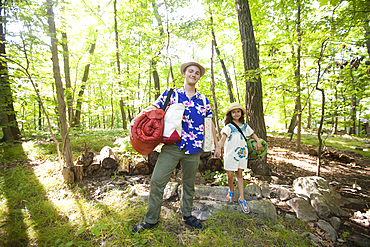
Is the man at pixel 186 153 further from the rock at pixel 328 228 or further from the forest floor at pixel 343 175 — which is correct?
the forest floor at pixel 343 175

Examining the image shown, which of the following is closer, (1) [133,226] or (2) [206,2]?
(1) [133,226]

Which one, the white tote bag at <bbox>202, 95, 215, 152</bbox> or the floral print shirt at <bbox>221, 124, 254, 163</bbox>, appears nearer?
the white tote bag at <bbox>202, 95, 215, 152</bbox>

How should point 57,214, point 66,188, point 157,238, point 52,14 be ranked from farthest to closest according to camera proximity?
1. point 52,14
2. point 66,188
3. point 57,214
4. point 157,238

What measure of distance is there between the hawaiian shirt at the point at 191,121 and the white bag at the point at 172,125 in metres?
0.13

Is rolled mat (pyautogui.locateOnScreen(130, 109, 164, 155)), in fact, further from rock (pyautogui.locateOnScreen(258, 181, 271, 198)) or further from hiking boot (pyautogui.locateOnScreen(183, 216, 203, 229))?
rock (pyautogui.locateOnScreen(258, 181, 271, 198))

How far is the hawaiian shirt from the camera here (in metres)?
2.11

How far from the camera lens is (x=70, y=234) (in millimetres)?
2004

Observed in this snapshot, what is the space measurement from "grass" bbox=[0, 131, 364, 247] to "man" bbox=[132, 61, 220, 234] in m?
0.19

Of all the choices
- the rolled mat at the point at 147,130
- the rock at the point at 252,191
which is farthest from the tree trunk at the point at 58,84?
the rock at the point at 252,191

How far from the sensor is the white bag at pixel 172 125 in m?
1.97

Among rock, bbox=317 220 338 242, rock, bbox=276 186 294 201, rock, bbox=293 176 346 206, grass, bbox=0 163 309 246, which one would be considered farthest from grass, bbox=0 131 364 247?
rock, bbox=293 176 346 206

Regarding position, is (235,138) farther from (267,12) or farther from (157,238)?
(267,12)

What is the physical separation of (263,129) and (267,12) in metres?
4.75

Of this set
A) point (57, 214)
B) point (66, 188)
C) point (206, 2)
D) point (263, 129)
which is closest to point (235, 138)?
point (263, 129)
